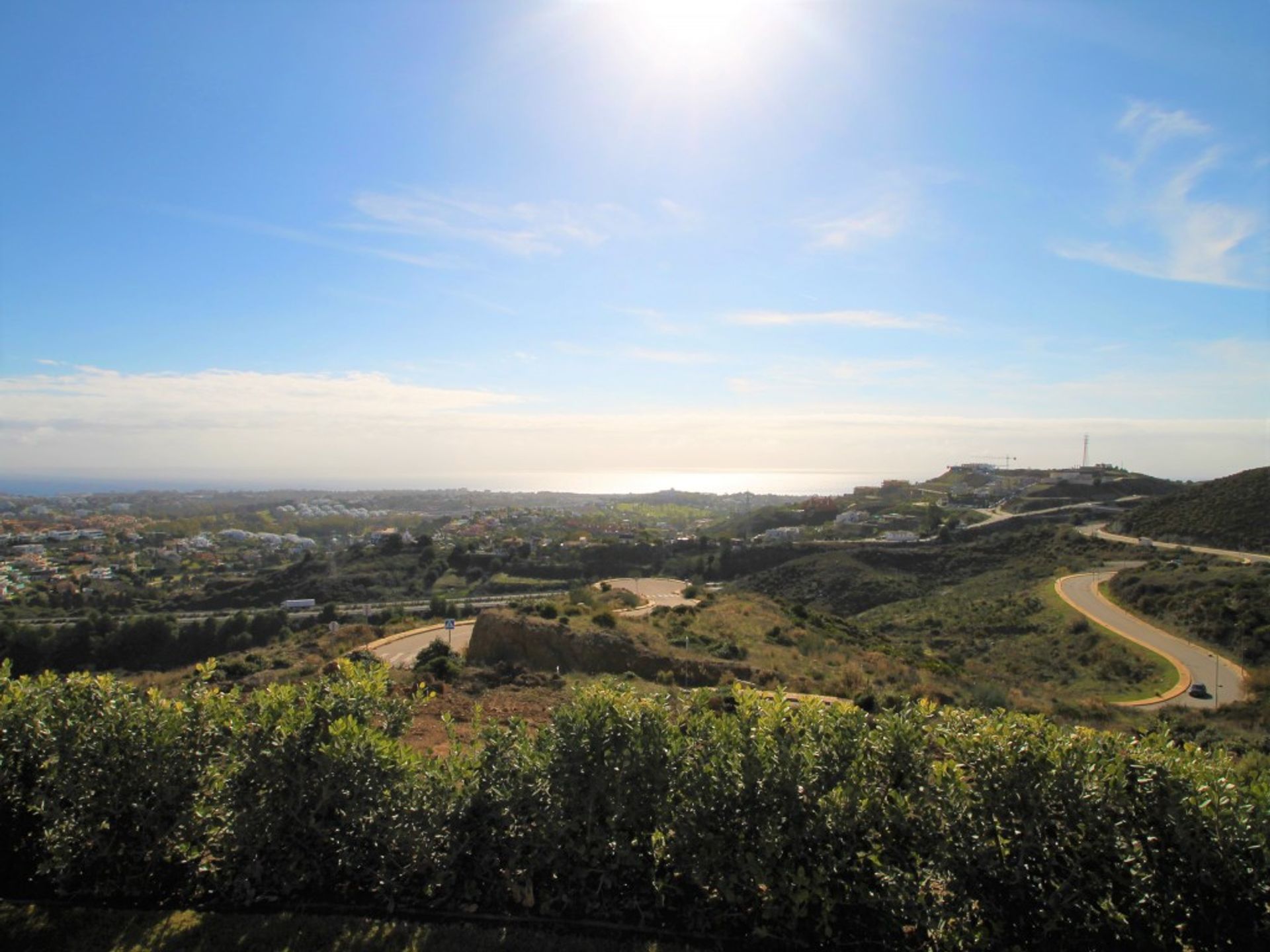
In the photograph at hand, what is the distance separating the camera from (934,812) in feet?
13.5

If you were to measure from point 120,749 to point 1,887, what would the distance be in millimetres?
1721

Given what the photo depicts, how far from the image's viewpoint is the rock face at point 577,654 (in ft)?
52.0

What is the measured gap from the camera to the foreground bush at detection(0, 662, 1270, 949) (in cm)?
383

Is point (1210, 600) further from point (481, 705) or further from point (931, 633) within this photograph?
point (481, 705)

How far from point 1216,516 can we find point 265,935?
5628 cm

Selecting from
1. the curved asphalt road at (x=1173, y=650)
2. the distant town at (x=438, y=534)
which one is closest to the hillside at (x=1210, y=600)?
the curved asphalt road at (x=1173, y=650)

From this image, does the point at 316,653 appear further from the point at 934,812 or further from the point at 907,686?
the point at 934,812

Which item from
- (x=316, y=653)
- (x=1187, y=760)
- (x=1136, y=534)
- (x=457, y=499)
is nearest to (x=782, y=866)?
(x=1187, y=760)

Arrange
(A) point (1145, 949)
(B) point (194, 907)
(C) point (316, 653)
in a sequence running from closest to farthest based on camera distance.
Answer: (A) point (1145, 949) → (B) point (194, 907) → (C) point (316, 653)

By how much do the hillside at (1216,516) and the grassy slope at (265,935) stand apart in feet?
162

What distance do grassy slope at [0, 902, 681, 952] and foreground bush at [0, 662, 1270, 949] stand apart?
20cm

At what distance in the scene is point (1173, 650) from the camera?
24.4 metres

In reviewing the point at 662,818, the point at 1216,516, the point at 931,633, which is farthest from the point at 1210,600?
the point at 662,818

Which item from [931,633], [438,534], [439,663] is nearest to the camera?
[439,663]
